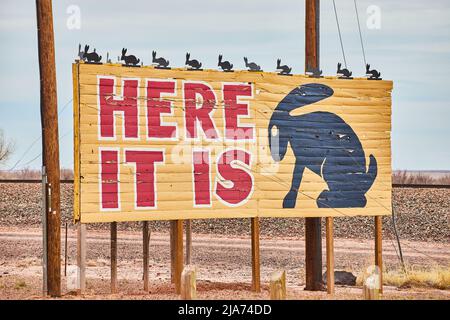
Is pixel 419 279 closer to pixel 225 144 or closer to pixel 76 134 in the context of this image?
pixel 225 144

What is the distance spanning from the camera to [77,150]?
2122cm

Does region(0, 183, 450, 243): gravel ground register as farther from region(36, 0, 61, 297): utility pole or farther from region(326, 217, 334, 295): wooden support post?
region(36, 0, 61, 297): utility pole

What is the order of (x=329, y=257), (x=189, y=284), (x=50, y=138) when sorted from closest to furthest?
(x=189, y=284) → (x=50, y=138) → (x=329, y=257)

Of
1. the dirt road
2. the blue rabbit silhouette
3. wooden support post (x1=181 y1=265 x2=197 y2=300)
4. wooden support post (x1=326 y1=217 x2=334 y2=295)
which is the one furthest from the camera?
the dirt road

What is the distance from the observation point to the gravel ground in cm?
4238

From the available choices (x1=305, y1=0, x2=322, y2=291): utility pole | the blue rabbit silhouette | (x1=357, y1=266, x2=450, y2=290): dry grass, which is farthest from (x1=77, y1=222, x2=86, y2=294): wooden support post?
(x1=357, y1=266, x2=450, y2=290): dry grass

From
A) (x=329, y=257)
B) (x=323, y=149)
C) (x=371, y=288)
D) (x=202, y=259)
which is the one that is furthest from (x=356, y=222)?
(x=371, y=288)

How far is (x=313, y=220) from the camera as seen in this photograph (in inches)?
981

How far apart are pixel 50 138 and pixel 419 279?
1211cm

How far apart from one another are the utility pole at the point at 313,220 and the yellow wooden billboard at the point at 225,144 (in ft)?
3.56

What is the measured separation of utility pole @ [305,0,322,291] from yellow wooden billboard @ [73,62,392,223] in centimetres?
108

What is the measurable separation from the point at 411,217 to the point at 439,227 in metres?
2.08

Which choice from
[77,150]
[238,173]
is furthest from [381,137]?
[77,150]
